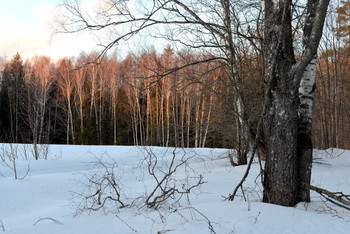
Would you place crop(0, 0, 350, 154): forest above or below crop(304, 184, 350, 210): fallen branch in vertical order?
above

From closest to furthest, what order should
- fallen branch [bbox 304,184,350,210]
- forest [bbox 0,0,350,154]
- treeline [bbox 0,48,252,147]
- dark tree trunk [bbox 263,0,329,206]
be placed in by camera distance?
1. fallen branch [bbox 304,184,350,210]
2. dark tree trunk [bbox 263,0,329,206]
3. forest [bbox 0,0,350,154]
4. treeline [bbox 0,48,252,147]

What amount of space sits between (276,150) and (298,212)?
2.41 feet

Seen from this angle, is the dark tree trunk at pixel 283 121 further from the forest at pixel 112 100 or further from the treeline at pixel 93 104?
the treeline at pixel 93 104

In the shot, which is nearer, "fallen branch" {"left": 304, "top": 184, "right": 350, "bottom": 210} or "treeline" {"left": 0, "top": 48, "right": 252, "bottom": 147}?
"fallen branch" {"left": 304, "top": 184, "right": 350, "bottom": 210}

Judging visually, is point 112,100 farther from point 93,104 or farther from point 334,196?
point 334,196

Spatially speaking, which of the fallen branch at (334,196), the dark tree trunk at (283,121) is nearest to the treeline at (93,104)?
the dark tree trunk at (283,121)

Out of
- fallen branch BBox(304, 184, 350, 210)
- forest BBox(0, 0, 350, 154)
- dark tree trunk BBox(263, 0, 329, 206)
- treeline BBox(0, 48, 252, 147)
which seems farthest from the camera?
treeline BBox(0, 48, 252, 147)

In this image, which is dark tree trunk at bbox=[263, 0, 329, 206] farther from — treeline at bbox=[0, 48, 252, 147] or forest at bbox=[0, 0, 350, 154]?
treeline at bbox=[0, 48, 252, 147]

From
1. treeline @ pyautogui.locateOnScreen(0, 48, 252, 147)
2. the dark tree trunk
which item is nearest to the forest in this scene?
treeline @ pyautogui.locateOnScreen(0, 48, 252, 147)

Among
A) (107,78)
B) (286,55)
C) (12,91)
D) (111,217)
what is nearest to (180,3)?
(286,55)

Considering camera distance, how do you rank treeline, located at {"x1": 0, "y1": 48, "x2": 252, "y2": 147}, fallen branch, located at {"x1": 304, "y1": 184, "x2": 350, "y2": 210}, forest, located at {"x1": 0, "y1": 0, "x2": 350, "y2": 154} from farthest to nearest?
treeline, located at {"x1": 0, "y1": 48, "x2": 252, "y2": 147}, forest, located at {"x1": 0, "y1": 0, "x2": 350, "y2": 154}, fallen branch, located at {"x1": 304, "y1": 184, "x2": 350, "y2": 210}

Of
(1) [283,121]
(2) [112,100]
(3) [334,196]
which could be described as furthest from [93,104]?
(3) [334,196]

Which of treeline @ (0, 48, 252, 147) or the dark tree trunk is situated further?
treeline @ (0, 48, 252, 147)

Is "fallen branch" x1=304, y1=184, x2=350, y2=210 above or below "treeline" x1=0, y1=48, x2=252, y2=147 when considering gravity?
below
